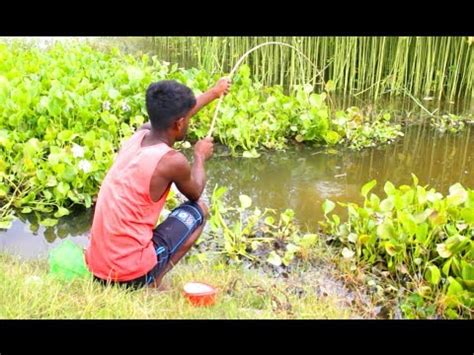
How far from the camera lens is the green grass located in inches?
91.7

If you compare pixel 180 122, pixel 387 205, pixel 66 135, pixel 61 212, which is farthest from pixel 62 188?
pixel 387 205

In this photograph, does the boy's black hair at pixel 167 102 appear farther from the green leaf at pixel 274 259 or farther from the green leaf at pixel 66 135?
the green leaf at pixel 66 135

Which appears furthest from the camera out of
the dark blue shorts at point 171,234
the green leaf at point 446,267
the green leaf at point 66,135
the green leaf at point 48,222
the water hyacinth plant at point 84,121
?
the green leaf at point 66,135

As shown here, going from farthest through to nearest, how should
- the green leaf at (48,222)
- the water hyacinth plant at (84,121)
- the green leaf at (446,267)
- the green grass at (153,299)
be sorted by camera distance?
the water hyacinth plant at (84,121)
the green leaf at (48,222)
the green leaf at (446,267)
the green grass at (153,299)

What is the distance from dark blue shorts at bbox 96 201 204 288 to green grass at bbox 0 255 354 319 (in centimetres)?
8

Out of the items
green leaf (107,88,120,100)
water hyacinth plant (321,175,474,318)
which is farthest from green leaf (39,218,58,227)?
water hyacinth plant (321,175,474,318)

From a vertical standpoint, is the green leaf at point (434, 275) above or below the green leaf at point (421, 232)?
below

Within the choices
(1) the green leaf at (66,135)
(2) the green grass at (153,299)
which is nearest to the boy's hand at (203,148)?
(2) the green grass at (153,299)

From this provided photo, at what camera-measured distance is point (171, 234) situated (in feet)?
9.11

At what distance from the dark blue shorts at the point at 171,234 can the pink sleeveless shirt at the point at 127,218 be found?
4cm

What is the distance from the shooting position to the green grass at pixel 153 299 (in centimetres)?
233

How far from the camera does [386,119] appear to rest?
233 inches

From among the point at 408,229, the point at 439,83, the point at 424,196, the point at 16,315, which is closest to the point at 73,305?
the point at 16,315

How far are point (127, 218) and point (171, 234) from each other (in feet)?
0.99
